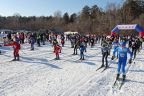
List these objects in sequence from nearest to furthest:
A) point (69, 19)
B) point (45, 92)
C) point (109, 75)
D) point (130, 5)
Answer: point (45, 92) → point (109, 75) → point (130, 5) → point (69, 19)

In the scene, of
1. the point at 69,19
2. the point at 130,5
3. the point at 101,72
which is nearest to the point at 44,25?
the point at 69,19

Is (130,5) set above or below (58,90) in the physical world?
above

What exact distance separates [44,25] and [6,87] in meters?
98.4

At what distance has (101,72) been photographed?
51.8 feet

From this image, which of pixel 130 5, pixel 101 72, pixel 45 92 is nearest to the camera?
pixel 45 92

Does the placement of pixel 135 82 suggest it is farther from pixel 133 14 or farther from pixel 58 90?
pixel 133 14

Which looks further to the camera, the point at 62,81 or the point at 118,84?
the point at 62,81

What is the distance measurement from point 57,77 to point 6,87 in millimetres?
3143

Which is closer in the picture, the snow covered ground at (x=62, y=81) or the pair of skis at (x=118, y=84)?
the snow covered ground at (x=62, y=81)

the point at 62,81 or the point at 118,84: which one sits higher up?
the point at 62,81

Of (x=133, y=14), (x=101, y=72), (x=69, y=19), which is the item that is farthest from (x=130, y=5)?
(x=101, y=72)

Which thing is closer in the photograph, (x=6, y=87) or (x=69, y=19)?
(x=6, y=87)

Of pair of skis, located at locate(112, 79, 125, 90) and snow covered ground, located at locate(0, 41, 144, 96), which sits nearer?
snow covered ground, located at locate(0, 41, 144, 96)

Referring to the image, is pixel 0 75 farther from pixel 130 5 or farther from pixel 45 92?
pixel 130 5
